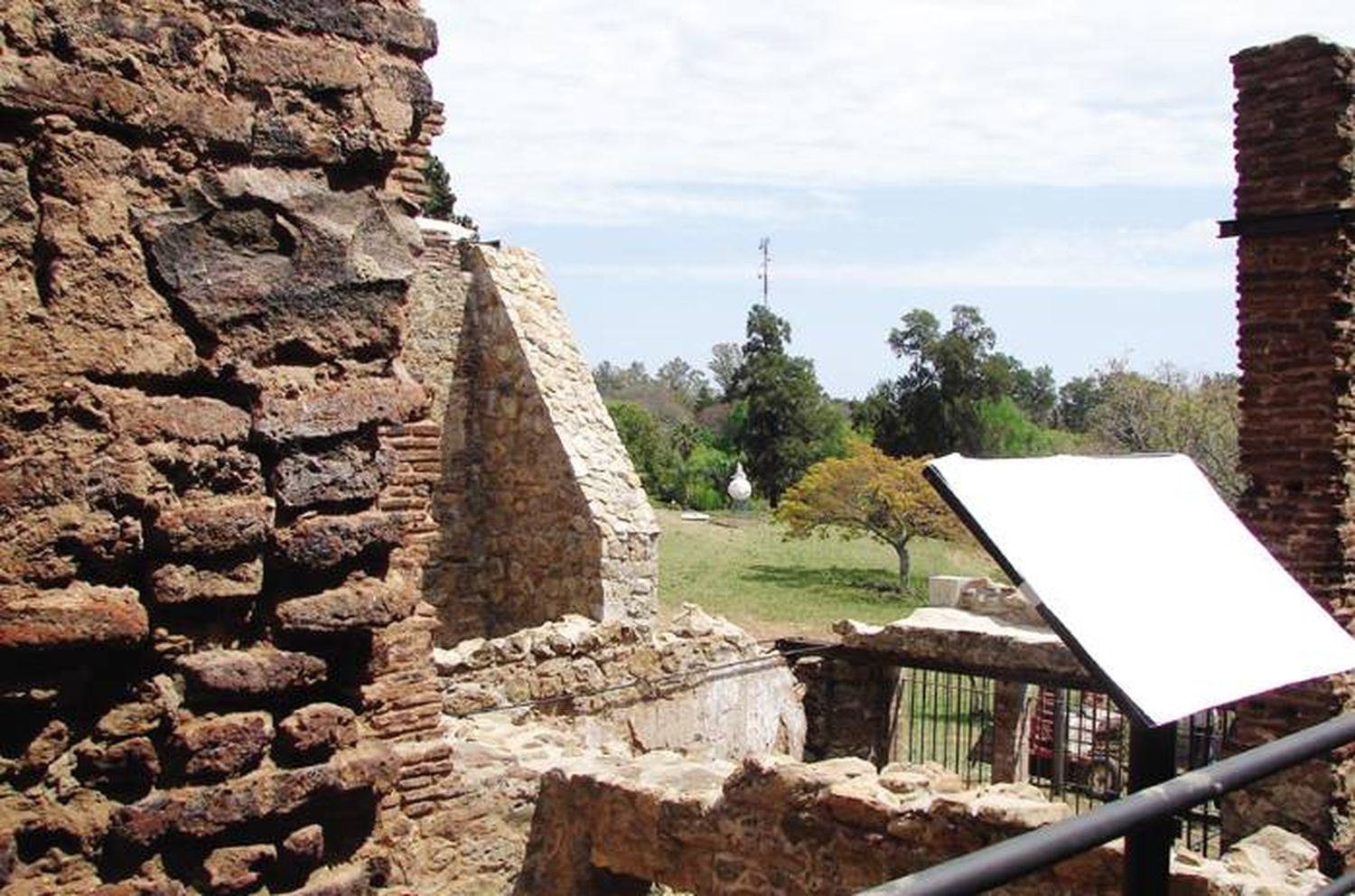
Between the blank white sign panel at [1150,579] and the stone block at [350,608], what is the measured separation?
1133 mm

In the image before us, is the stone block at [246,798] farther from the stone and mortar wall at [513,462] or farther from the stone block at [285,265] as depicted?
the stone and mortar wall at [513,462]

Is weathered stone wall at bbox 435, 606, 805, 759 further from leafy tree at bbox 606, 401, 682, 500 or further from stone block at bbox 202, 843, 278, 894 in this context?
leafy tree at bbox 606, 401, 682, 500

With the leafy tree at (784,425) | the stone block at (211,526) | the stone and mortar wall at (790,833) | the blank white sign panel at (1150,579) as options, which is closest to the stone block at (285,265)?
the stone block at (211,526)

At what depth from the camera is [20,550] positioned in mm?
2291

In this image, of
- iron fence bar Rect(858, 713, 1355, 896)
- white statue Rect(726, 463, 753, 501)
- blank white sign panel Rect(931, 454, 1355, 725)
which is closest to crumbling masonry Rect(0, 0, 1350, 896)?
blank white sign panel Rect(931, 454, 1355, 725)

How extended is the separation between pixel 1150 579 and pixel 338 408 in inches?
67.1

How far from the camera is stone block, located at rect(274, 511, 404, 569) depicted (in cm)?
261

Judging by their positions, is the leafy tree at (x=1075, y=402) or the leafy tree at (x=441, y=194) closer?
the leafy tree at (x=441, y=194)

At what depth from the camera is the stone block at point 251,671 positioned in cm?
247

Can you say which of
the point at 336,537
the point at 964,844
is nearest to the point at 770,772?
the point at 964,844

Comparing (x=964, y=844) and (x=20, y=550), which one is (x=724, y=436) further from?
(x=20, y=550)

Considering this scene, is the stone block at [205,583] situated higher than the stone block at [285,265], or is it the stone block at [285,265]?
the stone block at [285,265]

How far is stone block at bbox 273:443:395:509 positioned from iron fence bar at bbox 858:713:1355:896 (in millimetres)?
1429

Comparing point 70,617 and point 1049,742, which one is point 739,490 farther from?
point 70,617
